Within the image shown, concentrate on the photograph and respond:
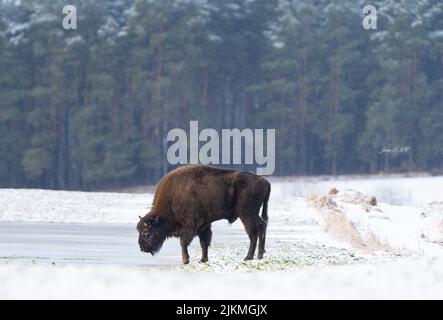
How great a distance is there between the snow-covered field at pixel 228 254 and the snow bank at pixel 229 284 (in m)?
0.01

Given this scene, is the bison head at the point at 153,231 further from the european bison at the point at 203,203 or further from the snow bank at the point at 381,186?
the snow bank at the point at 381,186

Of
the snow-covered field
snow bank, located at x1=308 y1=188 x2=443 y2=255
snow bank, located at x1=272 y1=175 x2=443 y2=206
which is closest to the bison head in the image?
the snow-covered field

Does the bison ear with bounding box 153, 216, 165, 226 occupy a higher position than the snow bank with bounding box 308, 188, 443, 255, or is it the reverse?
the bison ear with bounding box 153, 216, 165, 226

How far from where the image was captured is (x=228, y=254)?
20.5 meters

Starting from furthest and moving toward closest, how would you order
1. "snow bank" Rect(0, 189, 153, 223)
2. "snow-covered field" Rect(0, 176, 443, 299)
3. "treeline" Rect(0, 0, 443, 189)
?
1. "treeline" Rect(0, 0, 443, 189)
2. "snow bank" Rect(0, 189, 153, 223)
3. "snow-covered field" Rect(0, 176, 443, 299)

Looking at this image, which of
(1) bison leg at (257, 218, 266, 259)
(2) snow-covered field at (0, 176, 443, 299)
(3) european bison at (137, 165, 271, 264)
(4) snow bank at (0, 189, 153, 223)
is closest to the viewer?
(2) snow-covered field at (0, 176, 443, 299)

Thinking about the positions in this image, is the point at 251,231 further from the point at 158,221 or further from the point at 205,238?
the point at 158,221

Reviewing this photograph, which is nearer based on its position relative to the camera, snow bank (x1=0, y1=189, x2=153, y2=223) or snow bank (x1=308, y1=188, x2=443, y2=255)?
snow bank (x1=308, y1=188, x2=443, y2=255)

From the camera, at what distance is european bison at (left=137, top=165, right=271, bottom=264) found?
18.1 m

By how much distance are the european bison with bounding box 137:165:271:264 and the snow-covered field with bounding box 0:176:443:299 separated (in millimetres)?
512

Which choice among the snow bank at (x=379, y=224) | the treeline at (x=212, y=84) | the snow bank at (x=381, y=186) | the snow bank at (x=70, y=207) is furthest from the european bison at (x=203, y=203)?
the treeline at (x=212, y=84)

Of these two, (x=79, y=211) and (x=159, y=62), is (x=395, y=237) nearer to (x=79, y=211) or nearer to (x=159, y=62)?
(x=79, y=211)

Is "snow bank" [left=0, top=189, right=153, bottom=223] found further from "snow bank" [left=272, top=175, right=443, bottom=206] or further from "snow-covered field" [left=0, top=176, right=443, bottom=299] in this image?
"snow bank" [left=272, top=175, right=443, bottom=206]
